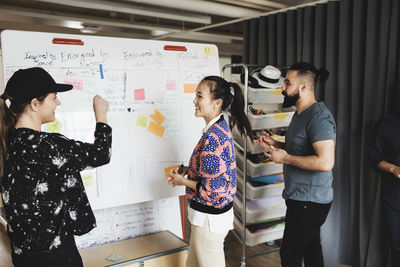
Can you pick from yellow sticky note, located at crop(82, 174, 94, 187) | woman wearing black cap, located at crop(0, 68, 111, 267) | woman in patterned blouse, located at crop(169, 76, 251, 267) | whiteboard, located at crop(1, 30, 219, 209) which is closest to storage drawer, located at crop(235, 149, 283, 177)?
whiteboard, located at crop(1, 30, 219, 209)

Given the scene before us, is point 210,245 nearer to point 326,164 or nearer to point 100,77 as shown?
point 326,164

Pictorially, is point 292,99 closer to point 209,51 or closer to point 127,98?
point 209,51

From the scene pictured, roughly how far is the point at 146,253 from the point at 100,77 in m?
1.08

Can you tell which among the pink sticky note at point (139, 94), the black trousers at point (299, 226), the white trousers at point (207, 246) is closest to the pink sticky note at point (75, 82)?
the pink sticky note at point (139, 94)

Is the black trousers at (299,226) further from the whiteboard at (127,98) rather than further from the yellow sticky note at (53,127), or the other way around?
the yellow sticky note at (53,127)

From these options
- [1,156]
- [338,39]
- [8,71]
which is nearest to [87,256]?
[1,156]

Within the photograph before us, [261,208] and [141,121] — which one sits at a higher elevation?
[141,121]

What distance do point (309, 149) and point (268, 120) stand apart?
2.98 ft

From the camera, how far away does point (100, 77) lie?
6.53 ft

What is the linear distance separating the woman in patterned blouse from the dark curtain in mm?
1346

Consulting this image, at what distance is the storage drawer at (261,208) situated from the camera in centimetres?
289

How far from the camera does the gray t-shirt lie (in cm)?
186

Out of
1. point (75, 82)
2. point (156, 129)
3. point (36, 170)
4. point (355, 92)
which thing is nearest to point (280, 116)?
point (355, 92)

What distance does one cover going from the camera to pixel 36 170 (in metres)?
1.27
